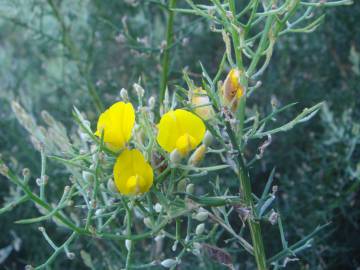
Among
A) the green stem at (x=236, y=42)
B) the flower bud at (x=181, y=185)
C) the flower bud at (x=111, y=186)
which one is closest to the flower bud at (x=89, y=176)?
the flower bud at (x=111, y=186)

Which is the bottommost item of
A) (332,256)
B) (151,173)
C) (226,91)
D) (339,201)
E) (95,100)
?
(332,256)

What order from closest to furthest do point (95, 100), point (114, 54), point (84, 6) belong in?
point (95, 100) → point (84, 6) → point (114, 54)

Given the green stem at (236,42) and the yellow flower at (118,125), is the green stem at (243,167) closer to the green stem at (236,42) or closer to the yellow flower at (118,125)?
the green stem at (236,42)

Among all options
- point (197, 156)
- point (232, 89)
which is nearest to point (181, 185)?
point (197, 156)

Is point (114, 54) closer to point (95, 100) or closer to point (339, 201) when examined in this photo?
point (95, 100)

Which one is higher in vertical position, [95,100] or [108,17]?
[108,17]

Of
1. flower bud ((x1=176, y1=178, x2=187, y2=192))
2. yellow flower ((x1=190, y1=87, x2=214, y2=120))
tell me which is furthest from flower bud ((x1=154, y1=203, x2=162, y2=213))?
yellow flower ((x1=190, y1=87, x2=214, y2=120))

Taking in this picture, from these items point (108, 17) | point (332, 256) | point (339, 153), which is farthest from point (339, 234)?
point (108, 17)

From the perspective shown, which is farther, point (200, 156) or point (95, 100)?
point (95, 100)

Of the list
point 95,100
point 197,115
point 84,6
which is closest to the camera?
point 197,115
